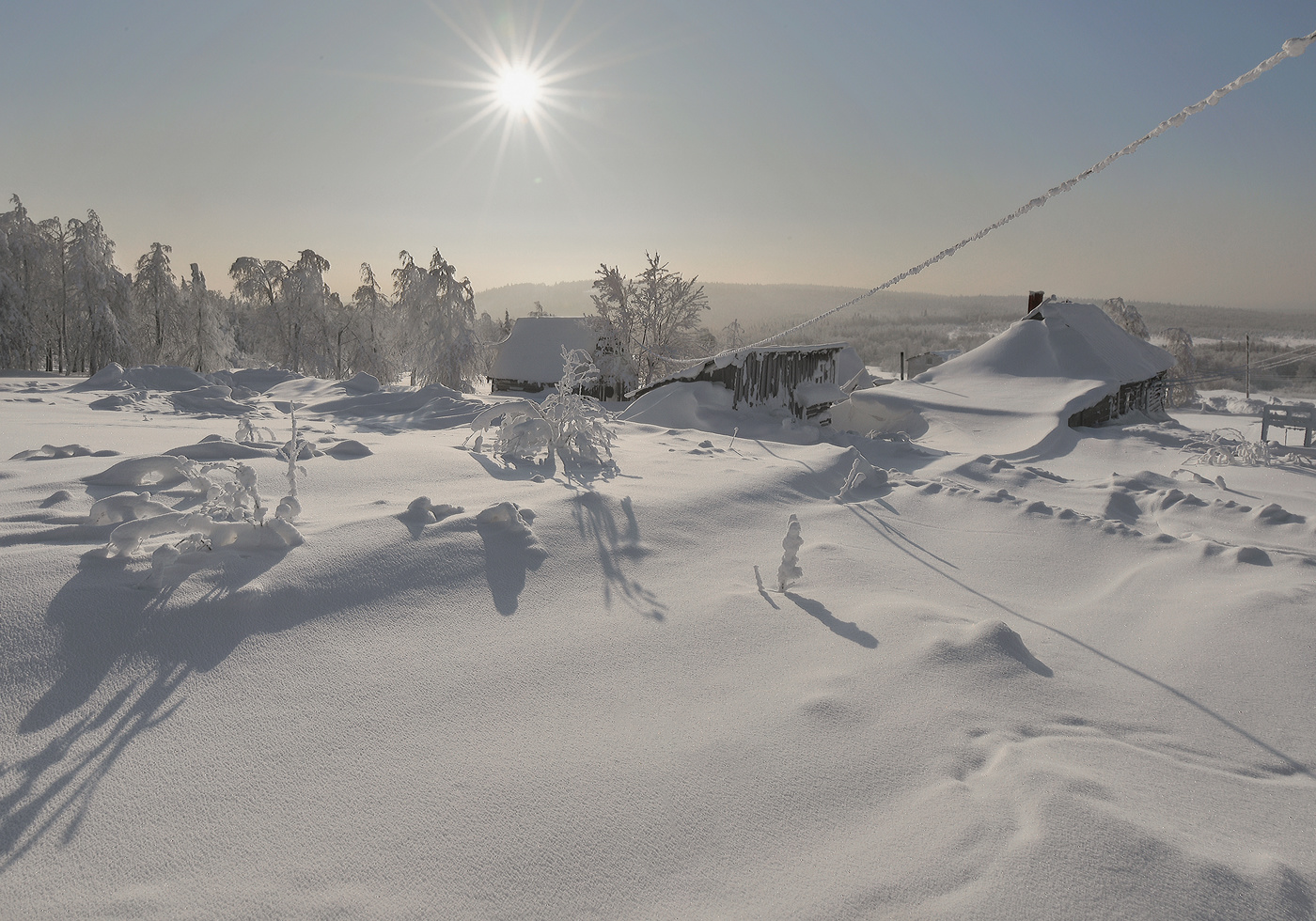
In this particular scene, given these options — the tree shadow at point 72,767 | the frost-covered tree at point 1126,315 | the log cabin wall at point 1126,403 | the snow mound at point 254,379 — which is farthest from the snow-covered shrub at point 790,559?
the frost-covered tree at point 1126,315

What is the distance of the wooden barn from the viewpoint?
46.0 feet

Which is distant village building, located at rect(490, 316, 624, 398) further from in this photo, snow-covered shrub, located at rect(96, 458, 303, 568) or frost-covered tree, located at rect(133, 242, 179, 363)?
snow-covered shrub, located at rect(96, 458, 303, 568)

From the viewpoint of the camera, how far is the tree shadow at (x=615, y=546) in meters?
3.47

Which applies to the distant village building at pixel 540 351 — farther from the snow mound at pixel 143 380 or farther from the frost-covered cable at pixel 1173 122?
the frost-covered cable at pixel 1173 122

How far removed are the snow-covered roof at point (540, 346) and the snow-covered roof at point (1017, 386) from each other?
1045cm

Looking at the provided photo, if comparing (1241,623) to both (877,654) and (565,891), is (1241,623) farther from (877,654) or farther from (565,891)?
(565,891)

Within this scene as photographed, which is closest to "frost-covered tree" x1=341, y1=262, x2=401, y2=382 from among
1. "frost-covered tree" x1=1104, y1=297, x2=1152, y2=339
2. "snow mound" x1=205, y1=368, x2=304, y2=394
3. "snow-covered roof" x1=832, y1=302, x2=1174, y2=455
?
"snow mound" x1=205, y1=368, x2=304, y2=394

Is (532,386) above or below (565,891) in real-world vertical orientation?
above

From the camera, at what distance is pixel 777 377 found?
14648mm

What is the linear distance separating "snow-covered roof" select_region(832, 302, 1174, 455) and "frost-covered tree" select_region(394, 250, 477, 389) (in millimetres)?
17890

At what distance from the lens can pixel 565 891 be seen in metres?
1.67

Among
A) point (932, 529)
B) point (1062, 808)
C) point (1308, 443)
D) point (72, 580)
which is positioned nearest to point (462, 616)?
point (72, 580)

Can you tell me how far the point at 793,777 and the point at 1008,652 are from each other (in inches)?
60.0

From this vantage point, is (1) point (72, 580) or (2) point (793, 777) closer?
(2) point (793, 777)
